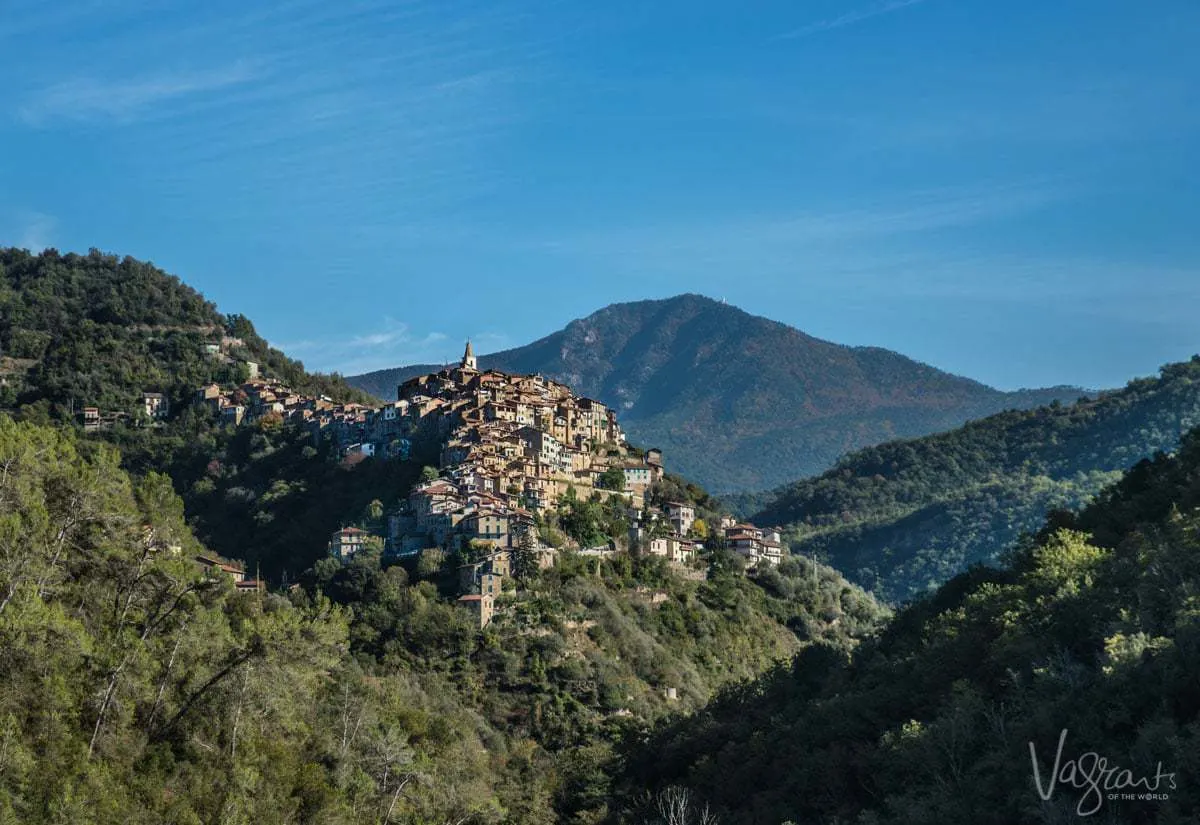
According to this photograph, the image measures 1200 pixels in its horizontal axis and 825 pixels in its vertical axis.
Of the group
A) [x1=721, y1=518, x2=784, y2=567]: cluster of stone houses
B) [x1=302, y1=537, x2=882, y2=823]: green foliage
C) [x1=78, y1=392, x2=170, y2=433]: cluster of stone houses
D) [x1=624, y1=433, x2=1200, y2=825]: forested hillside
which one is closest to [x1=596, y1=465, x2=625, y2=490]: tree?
[x1=302, y1=537, x2=882, y2=823]: green foliage

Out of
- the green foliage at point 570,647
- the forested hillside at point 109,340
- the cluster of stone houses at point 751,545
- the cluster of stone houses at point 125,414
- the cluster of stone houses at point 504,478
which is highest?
the forested hillside at point 109,340

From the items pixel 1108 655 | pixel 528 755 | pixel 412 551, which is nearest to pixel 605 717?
pixel 528 755

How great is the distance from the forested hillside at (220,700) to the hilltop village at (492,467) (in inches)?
249

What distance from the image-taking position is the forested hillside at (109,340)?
94.1 m

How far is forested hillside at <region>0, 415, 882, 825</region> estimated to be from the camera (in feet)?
104

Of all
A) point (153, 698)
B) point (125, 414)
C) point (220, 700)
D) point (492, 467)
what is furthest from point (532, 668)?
point (125, 414)

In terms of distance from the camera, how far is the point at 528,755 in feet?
171

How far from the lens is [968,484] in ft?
421

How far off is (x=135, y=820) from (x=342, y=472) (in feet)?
150

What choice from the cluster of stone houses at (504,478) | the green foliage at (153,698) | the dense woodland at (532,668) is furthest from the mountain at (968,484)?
the green foliage at (153,698)

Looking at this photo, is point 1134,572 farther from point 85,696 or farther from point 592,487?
point 592,487

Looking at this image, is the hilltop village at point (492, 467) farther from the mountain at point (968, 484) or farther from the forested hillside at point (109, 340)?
the mountain at point (968, 484)

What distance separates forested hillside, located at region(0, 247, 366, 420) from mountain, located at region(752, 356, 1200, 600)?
41474 mm

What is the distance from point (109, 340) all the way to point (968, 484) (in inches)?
2830
